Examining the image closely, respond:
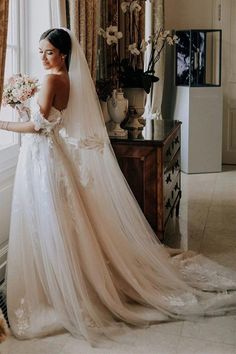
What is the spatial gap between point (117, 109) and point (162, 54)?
2769mm

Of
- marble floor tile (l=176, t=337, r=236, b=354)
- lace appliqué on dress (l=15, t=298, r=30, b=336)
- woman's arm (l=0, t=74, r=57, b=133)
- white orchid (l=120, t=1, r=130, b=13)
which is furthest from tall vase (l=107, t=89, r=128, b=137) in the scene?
→ marble floor tile (l=176, t=337, r=236, b=354)

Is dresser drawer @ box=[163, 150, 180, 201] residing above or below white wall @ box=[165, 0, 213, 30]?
below

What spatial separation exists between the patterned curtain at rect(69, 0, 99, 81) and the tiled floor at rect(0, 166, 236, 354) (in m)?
1.56

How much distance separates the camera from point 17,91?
2.88 metres

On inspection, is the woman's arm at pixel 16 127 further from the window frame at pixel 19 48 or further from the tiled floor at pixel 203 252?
the tiled floor at pixel 203 252

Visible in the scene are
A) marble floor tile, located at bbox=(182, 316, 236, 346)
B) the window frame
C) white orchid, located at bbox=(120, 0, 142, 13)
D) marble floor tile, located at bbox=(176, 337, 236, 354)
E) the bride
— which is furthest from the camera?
white orchid, located at bbox=(120, 0, 142, 13)

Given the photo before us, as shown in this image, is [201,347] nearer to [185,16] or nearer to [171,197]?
[171,197]

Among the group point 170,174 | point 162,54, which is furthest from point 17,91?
point 162,54

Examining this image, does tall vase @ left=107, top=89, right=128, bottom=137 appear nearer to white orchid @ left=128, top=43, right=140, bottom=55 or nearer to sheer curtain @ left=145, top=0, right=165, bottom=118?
white orchid @ left=128, top=43, right=140, bottom=55

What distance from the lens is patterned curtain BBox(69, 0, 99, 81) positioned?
353 centimetres

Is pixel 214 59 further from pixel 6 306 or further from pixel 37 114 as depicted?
pixel 6 306

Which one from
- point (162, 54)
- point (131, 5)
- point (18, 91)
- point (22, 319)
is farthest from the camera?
point (162, 54)

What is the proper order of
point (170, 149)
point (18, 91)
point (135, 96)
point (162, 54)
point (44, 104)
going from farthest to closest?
1. point (162, 54)
2. point (135, 96)
3. point (170, 149)
4. point (18, 91)
5. point (44, 104)

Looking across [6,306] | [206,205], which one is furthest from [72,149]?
[206,205]
